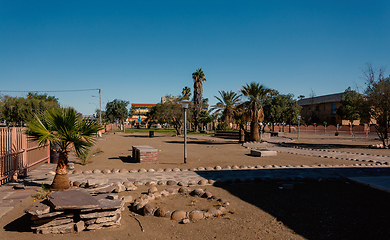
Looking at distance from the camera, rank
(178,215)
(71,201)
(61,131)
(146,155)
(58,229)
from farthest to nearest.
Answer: (146,155) < (61,131) < (178,215) < (71,201) < (58,229)

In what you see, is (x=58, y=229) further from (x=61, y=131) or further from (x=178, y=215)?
(x=61, y=131)

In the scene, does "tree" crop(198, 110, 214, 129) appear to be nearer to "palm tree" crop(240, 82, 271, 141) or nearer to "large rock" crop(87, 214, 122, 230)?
"palm tree" crop(240, 82, 271, 141)

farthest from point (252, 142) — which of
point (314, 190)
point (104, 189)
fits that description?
point (104, 189)

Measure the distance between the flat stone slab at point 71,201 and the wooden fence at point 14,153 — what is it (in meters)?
2.88

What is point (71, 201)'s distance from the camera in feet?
15.8

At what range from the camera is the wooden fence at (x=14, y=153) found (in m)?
8.14

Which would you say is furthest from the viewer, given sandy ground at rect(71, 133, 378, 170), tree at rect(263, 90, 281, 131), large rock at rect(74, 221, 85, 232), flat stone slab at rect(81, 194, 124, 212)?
tree at rect(263, 90, 281, 131)

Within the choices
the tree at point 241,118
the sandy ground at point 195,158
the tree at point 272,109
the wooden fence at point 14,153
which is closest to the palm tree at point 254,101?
the tree at point 241,118

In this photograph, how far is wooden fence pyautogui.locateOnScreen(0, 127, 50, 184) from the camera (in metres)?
8.14

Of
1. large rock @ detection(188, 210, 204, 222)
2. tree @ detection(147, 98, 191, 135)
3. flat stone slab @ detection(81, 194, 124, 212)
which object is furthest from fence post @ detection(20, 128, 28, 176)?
tree @ detection(147, 98, 191, 135)

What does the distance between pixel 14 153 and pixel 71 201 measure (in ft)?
17.5

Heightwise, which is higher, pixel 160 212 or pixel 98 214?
pixel 98 214

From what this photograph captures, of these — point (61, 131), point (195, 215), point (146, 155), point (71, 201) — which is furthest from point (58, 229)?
point (146, 155)

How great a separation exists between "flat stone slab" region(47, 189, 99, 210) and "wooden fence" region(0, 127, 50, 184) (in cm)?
288
